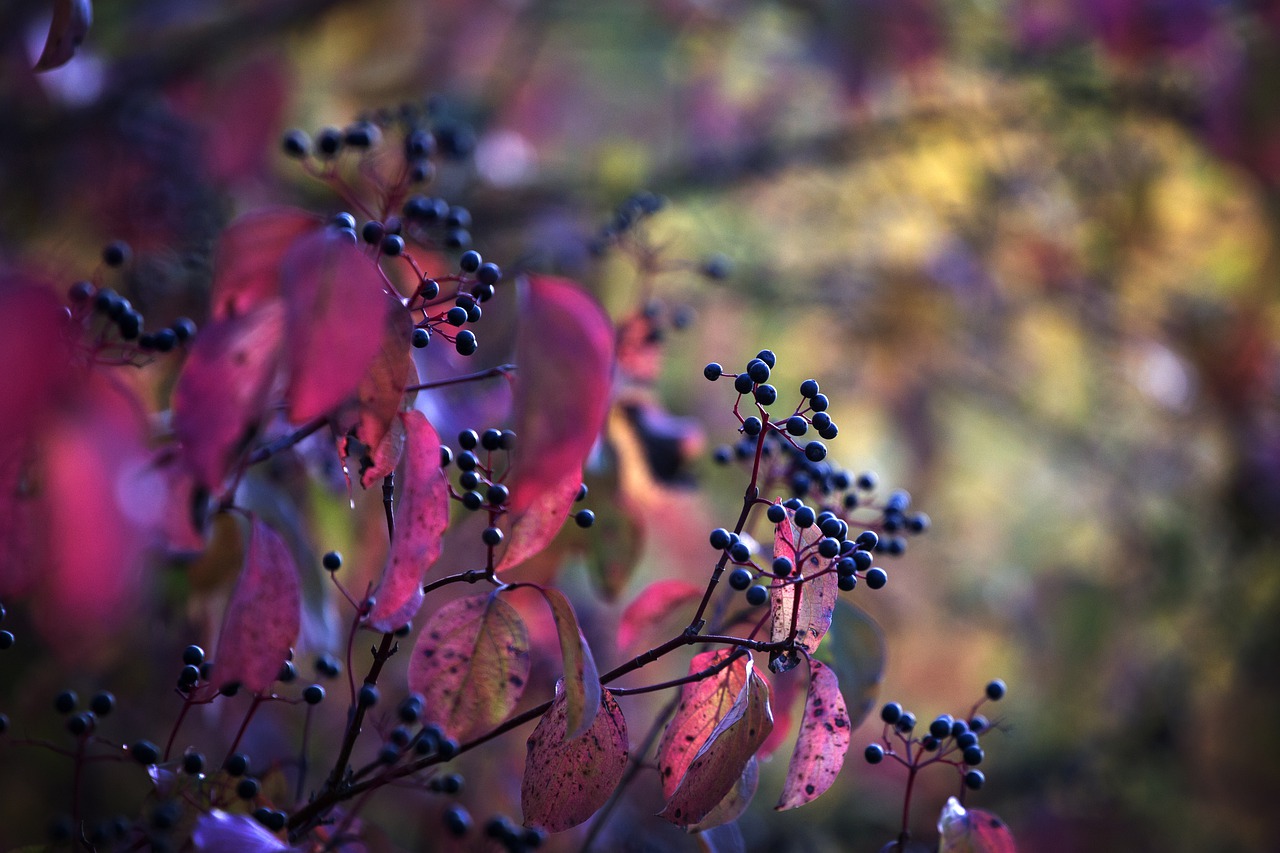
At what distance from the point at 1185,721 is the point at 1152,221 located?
106 cm

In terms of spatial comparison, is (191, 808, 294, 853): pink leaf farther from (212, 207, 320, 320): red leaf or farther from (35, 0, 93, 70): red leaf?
(35, 0, 93, 70): red leaf

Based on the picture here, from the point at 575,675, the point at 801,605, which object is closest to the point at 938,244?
the point at 801,605

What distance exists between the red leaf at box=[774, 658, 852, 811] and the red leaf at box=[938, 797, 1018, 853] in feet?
0.26

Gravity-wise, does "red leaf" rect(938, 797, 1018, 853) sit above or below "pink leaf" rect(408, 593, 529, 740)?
above

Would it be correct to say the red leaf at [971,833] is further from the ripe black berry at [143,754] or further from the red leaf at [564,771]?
the ripe black berry at [143,754]

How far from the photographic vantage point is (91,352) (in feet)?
2.31

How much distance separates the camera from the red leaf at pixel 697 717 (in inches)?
26.9

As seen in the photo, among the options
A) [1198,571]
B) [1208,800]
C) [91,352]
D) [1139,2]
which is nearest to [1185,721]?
[1208,800]

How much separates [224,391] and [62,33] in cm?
30

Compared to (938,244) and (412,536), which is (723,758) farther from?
(938,244)

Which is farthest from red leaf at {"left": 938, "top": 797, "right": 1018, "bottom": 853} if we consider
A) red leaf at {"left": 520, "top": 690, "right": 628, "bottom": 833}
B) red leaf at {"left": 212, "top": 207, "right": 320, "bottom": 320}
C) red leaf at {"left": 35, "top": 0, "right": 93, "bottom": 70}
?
red leaf at {"left": 35, "top": 0, "right": 93, "bottom": 70}

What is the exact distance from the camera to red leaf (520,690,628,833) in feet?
2.13

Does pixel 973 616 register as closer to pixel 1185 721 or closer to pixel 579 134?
pixel 1185 721

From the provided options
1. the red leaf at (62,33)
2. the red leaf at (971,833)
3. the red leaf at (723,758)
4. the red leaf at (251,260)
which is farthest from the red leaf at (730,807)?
the red leaf at (62,33)
